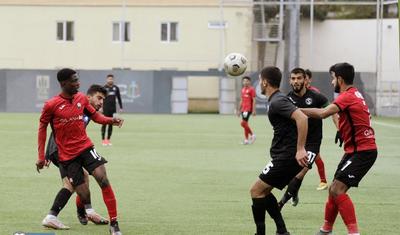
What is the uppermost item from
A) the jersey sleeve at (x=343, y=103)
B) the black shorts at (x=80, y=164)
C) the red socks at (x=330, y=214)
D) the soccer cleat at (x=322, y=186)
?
the jersey sleeve at (x=343, y=103)

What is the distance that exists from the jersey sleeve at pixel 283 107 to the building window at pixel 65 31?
47.1 meters

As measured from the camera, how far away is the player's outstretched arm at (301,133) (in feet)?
30.7

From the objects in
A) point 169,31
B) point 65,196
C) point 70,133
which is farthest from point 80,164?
point 169,31

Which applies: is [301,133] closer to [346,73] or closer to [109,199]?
[346,73]

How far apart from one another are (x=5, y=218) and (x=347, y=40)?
51956 mm

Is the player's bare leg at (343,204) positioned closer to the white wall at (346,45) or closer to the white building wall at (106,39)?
the white building wall at (106,39)

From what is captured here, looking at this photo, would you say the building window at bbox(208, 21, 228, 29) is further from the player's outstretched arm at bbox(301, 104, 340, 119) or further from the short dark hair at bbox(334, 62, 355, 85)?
the player's outstretched arm at bbox(301, 104, 340, 119)

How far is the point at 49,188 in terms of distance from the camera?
49.4ft

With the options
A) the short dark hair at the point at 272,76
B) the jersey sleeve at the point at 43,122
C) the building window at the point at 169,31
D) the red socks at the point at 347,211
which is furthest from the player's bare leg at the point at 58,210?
the building window at the point at 169,31

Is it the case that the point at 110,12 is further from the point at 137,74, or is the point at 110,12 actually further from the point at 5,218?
the point at 5,218

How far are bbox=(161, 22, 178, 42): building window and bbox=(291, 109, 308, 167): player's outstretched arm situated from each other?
46195mm

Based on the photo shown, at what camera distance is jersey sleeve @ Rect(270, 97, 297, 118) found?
952 centimetres

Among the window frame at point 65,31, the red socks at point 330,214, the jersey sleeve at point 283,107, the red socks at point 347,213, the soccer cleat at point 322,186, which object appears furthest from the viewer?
the window frame at point 65,31

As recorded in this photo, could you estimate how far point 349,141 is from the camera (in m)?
10.2
